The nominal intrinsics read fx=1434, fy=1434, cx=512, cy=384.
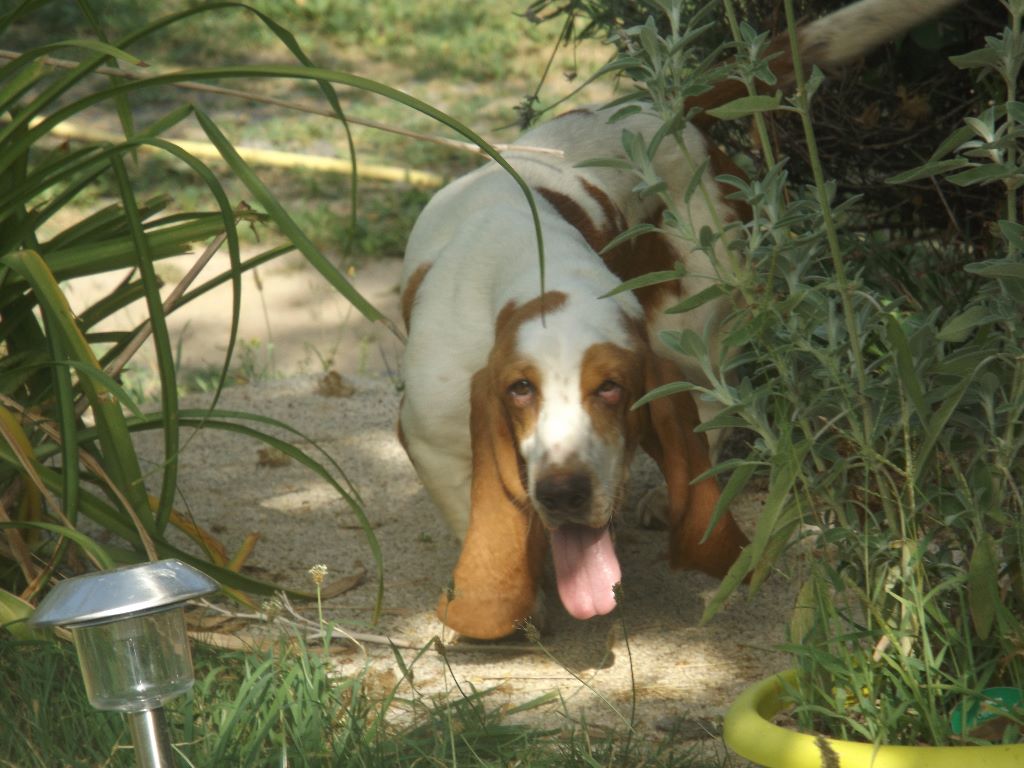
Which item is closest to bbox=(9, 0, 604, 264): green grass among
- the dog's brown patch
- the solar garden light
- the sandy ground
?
the sandy ground

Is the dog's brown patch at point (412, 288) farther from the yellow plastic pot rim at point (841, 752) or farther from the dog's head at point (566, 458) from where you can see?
the yellow plastic pot rim at point (841, 752)

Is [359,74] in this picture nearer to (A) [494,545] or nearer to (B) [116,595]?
(A) [494,545]

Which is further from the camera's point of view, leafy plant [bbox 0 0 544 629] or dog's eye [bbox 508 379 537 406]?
dog's eye [bbox 508 379 537 406]

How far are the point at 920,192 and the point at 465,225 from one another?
44.3 inches

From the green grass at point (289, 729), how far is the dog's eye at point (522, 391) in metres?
0.62

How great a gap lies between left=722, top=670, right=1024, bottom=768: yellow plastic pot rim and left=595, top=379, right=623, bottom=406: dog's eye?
1.01 m

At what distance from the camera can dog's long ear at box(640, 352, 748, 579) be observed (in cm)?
271

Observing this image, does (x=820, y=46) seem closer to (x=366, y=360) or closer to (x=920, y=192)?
(x=920, y=192)

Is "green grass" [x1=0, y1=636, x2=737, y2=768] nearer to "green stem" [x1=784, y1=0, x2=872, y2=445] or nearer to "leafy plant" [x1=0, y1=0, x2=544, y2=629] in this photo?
"leafy plant" [x1=0, y1=0, x2=544, y2=629]

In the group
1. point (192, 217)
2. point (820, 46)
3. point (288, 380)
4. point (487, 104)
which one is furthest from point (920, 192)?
point (487, 104)

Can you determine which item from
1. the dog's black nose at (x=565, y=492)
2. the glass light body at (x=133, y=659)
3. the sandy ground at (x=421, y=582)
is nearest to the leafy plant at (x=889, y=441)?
the sandy ground at (x=421, y=582)

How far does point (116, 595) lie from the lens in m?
1.19

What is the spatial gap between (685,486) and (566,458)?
31cm

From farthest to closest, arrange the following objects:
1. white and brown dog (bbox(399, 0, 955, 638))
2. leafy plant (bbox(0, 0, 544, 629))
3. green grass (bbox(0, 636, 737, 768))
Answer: white and brown dog (bbox(399, 0, 955, 638)), leafy plant (bbox(0, 0, 544, 629)), green grass (bbox(0, 636, 737, 768))
